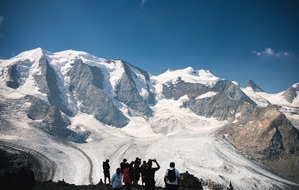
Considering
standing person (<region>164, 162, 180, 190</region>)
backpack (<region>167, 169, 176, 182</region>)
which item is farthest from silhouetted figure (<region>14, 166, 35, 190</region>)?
backpack (<region>167, 169, 176, 182</region>)

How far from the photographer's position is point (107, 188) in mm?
26047

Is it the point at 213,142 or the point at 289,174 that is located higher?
the point at 213,142

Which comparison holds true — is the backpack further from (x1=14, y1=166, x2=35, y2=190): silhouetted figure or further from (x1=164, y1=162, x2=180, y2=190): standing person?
(x1=14, y1=166, x2=35, y2=190): silhouetted figure

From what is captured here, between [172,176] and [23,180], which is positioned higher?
[23,180]

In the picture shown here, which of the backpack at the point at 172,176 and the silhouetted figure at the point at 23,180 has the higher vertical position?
the silhouetted figure at the point at 23,180

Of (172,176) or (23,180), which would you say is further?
(23,180)

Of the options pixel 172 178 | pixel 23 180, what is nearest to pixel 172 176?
pixel 172 178

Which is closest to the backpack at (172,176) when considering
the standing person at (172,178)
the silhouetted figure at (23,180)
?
the standing person at (172,178)

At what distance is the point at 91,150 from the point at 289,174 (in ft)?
340

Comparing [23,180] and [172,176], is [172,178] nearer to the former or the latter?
[172,176]

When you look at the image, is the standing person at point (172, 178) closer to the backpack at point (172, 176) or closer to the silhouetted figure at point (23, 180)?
the backpack at point (172, 176)

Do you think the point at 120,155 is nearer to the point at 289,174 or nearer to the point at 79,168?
the point at 79,168

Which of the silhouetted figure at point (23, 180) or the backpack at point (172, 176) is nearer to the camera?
the backpack at point (172, 176)

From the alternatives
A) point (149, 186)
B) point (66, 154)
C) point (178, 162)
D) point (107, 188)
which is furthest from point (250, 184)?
point (149, 186)
